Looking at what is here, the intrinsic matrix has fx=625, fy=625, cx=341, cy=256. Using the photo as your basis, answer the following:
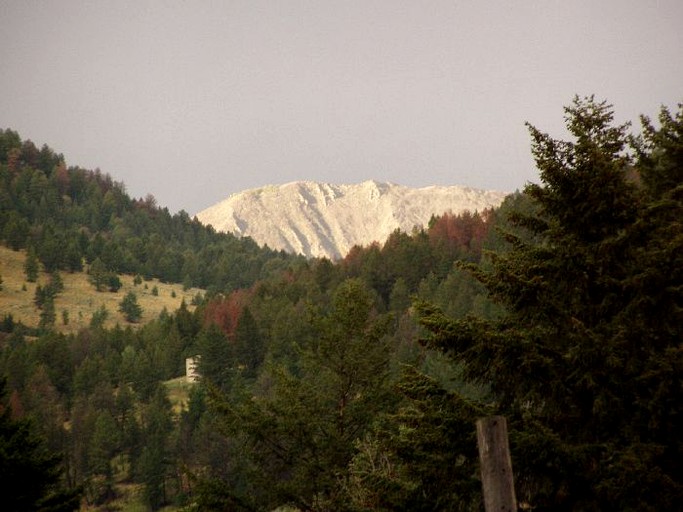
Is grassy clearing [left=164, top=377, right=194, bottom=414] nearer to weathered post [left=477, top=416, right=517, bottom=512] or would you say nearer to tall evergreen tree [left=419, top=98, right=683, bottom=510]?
tall evergreen tree [left=419, top=98, right=683, bottom=510]

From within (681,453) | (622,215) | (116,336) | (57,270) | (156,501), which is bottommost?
(156,501)

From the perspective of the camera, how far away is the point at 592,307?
9.05 metres

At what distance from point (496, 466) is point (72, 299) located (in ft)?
590

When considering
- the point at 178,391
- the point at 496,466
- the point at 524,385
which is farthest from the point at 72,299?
the point at 496,466

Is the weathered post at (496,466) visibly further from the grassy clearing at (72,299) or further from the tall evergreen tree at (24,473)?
the grassy clearing at (72,299)

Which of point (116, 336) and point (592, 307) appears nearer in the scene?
point (592, 307)

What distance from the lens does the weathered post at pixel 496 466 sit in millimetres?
5461

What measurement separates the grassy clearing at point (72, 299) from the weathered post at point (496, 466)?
160227 millimetres

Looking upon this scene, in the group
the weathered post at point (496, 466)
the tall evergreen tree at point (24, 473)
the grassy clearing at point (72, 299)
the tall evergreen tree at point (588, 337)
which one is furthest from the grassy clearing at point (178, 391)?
the weathered post at point (496, 466)

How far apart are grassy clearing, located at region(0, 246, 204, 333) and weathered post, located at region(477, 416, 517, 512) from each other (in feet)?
526

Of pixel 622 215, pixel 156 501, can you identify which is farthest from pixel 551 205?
pixel 156 501

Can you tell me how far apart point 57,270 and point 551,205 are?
19194cm

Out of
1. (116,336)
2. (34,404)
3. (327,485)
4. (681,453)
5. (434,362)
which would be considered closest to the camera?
(681,453)

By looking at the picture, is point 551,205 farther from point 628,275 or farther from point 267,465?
point 267,465
